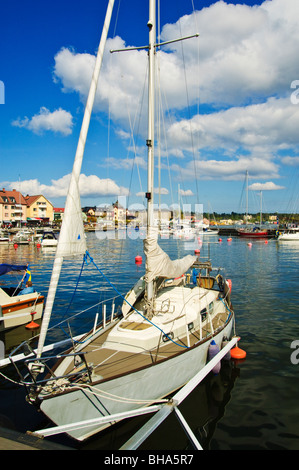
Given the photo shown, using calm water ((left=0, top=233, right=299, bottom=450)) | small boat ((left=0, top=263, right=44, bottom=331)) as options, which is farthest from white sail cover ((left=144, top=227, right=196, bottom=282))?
small boat ((left=0, top=263, right=44, bottom=331))

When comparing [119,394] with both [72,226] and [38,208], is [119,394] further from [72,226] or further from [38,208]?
[38,208]

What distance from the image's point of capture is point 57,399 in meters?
6.83

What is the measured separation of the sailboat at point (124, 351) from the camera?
7164mm

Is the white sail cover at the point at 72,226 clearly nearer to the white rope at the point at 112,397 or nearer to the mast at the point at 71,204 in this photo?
the mast at the point at 71,204

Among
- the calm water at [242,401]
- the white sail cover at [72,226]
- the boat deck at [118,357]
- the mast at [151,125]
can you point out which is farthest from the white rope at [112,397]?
the mast at [151,125]

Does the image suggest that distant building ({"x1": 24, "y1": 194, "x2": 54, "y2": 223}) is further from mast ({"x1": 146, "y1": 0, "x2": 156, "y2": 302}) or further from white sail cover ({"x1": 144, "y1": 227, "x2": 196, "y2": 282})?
white sail cover ({"x1": 144, "y1": 227, "x2": 196, "y2": 282})

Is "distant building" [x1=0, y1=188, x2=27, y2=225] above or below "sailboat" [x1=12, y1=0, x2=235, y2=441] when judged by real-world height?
above

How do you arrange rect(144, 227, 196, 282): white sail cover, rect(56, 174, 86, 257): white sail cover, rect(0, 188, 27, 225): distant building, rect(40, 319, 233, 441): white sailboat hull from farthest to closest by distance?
rect(0, 188, 27, 225): distant building → rect(144, 227, 196, 282): white sail cover → rect(56, 174, 86, 257): white sail cover → rect(40, 319, 233, 441): white sailboat hull

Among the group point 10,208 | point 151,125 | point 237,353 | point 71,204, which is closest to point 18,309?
point 71,204

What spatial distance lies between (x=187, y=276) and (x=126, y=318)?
948 cm

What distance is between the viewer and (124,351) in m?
9.55

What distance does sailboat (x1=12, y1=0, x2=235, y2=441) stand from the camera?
23.5 ft
